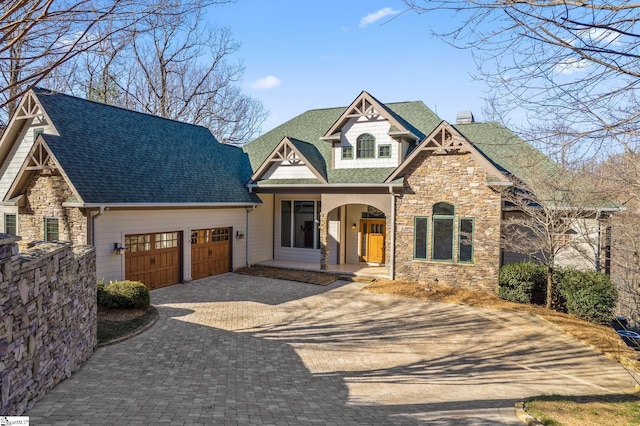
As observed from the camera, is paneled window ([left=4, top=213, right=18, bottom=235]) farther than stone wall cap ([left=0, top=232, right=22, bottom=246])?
Yes

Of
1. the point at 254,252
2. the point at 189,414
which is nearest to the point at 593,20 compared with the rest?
the point at 189,414

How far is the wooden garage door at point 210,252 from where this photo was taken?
16.6 m

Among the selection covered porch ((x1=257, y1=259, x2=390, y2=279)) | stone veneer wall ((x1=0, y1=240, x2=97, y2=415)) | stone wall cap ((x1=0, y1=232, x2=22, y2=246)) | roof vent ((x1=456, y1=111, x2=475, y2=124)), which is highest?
roof vent ((x1=456, y1=111, x2=475, y2=124))

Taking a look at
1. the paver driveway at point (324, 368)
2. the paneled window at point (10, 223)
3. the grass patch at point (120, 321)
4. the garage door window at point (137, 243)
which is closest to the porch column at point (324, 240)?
the paver driveway at point (324, 368)

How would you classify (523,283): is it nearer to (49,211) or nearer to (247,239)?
(247,239)

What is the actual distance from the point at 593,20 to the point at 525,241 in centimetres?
1127

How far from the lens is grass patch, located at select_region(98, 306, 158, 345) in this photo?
30.5ft

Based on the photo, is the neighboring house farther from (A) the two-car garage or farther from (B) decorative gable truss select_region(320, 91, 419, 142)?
(B) decorative gable truss select_region(320, 91, 419, 142)

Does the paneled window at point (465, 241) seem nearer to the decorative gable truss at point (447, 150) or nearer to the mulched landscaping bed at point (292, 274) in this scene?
the decorative gable truss at point (447, 150)

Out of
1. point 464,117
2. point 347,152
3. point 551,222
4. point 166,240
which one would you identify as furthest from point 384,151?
point 166,240

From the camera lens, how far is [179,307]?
40.6 feet

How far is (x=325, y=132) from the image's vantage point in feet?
70.5

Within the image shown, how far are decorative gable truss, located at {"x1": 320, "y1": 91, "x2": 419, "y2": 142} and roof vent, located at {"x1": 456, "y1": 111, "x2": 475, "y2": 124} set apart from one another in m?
5.44

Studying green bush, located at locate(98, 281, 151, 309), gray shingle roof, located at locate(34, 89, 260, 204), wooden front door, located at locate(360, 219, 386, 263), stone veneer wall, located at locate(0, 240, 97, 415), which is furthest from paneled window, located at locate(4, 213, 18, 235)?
wooden front door, located at locate(360, 219, 386, 263)
